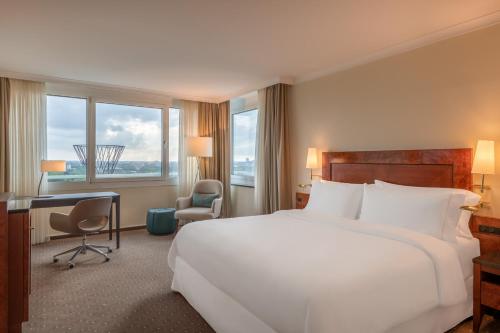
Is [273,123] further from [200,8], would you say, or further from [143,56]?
[200,8]

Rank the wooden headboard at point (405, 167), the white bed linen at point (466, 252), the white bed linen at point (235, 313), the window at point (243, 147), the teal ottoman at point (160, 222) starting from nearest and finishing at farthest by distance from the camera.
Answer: the white bed linen at point (235, 313)
the white bed linen at point (466, 252)
the wooden headboard at point (405, 167)
the teal ottoman at point (160, 222)
the window at point (243, 147)

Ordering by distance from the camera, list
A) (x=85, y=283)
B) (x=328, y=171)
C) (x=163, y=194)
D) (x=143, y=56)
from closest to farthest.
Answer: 1. (x=85, y=283)
2. (x=143, y=56)
3. (x=328, y=171)
4. (x=163, y=194)

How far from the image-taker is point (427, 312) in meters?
2.04

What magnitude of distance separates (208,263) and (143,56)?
2591 mm

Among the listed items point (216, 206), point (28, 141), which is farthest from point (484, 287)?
point (28, 141)

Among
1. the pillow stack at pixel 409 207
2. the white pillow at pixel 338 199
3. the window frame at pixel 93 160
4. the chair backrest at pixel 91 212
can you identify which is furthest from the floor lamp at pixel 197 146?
the pillow stack at pixel 409 207

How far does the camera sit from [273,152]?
4734mm

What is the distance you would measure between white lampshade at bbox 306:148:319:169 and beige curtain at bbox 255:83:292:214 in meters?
0.50

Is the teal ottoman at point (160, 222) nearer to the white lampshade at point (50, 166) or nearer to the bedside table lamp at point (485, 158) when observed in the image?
the white lampshade at point (50, 166)

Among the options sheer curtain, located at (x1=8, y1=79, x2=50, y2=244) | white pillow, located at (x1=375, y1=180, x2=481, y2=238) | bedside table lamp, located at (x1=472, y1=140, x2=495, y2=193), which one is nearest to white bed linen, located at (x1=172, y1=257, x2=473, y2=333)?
white pillow, located at (x1=375, y1=180, x2=481, y2=238)

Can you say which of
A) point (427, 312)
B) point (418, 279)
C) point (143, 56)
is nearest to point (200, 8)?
point (143, 56)

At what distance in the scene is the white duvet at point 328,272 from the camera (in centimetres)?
158

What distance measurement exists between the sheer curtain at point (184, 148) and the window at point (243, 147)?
803 mm

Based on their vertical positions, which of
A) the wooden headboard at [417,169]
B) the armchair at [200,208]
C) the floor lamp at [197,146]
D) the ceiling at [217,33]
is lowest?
the armchair at [200,208]
